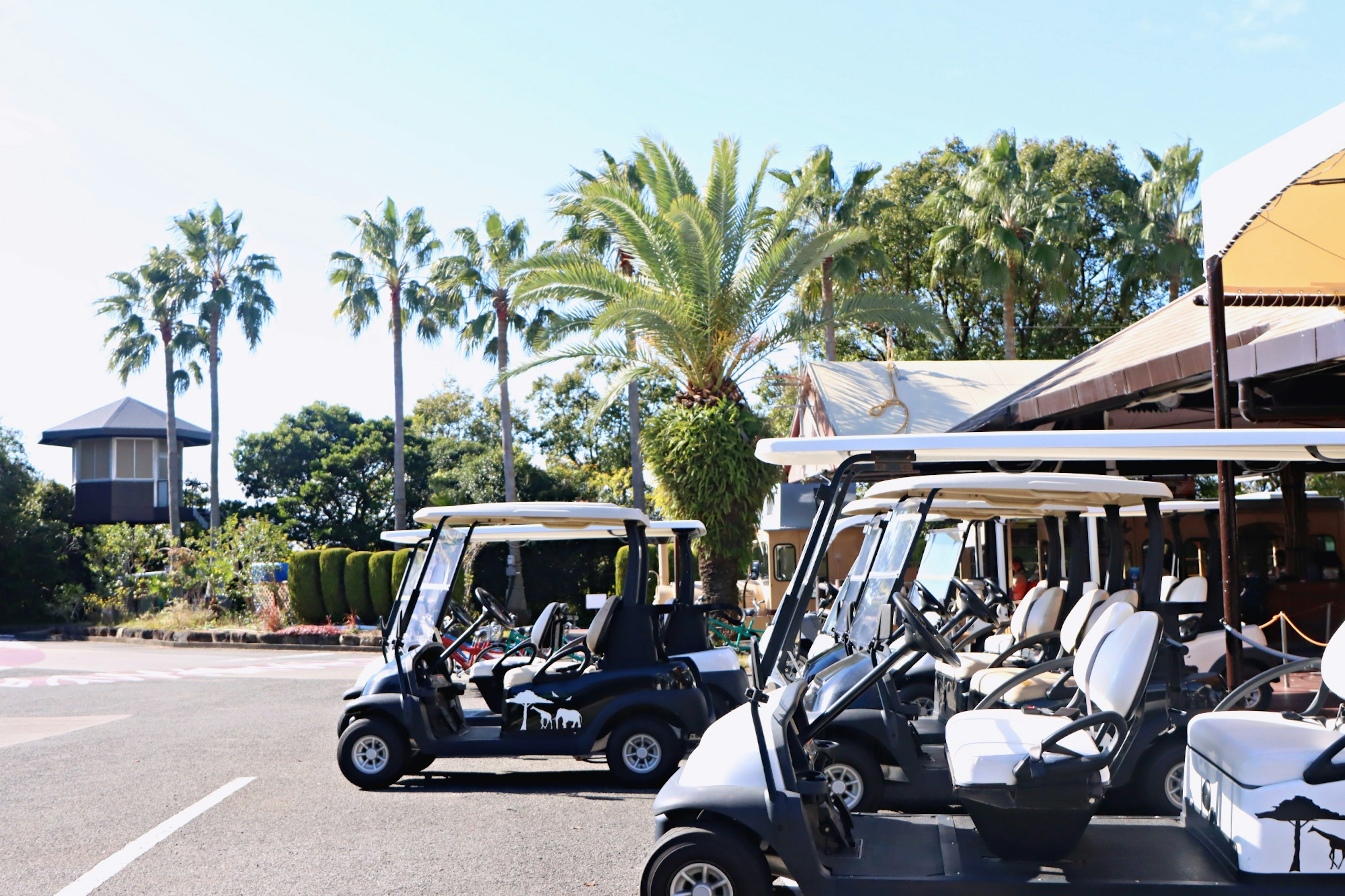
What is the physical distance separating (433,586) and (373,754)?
4.12ft

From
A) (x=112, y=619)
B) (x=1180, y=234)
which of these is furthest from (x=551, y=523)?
(x=1180, y=234)

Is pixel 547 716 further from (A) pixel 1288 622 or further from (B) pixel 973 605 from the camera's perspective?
(A) pixel 1288 622

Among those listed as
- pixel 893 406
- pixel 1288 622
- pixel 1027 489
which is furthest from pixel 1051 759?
pixel 893 406

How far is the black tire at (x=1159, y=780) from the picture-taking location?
5.93 metres

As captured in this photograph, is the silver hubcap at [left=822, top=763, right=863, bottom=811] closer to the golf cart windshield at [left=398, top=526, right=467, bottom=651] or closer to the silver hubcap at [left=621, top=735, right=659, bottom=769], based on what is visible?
the silver hubcap at [left=621, top=735, right=659, bottom=769]

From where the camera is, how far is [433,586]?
27.1 ft

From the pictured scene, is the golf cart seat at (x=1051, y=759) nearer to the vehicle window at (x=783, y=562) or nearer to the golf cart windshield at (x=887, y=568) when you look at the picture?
the golf cart windshield at (x=887, y=568)

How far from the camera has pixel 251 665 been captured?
18.4 meters

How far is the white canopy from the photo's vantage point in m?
6.43

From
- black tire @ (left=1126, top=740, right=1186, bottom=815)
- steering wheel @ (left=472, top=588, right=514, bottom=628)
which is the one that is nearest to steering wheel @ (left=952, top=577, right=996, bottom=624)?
black tire @ (left=1126, top=740, right=1186, bottom=815)

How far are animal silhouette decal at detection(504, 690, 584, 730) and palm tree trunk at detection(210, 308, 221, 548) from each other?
30.2m

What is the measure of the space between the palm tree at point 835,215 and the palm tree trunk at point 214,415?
62.2ft

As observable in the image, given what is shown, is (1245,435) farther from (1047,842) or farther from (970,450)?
(1047,842)

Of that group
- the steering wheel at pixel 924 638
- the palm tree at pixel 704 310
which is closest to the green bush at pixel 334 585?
the palm tree at pixel 704 310
